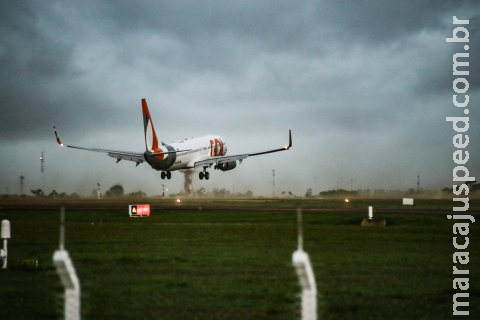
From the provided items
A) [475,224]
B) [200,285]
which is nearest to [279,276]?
[200,285]

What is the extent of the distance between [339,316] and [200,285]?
5.25 m

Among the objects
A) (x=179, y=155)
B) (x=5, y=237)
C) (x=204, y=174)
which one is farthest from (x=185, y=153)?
(x=5, y=237)

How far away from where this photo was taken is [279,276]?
2034cm

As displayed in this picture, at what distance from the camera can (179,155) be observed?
80.1 m

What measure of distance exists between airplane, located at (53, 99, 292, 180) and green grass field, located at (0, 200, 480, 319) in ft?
120

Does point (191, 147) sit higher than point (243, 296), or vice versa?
point (191, 147)

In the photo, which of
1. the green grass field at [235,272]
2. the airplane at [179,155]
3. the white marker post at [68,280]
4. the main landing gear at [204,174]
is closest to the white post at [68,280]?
the white marker post at [68,280]

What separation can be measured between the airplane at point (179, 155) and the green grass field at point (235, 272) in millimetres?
36543

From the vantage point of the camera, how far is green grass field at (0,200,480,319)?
Result: 15.0 m

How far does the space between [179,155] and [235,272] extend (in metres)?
59.5

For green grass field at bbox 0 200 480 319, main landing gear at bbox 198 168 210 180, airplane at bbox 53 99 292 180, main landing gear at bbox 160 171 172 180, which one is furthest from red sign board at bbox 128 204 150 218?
main landing gear at bbox 198 168 210 180

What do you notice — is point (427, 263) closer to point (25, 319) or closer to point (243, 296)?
point (243, 296)

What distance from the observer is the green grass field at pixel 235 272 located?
49.3 feet

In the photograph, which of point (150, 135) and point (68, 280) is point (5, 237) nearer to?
point (68, 280)
